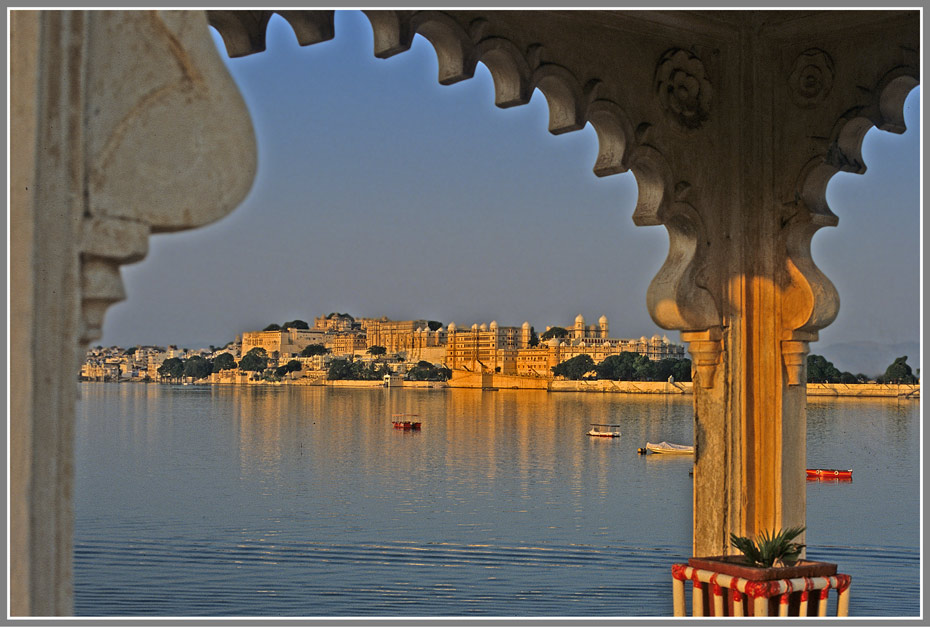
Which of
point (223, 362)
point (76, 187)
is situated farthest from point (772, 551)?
point (223, 362)

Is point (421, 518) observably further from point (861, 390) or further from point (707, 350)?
point (861, 390)

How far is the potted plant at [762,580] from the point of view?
14.2 ft

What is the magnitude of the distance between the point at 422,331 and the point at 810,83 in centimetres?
11957

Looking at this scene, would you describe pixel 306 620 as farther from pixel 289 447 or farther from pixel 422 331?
pixel 422 331

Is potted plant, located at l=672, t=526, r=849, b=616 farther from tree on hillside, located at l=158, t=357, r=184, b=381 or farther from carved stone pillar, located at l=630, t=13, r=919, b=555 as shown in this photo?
tree on hillside, located at l=158, t=357, r=184, b=381

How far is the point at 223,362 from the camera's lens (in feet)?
414

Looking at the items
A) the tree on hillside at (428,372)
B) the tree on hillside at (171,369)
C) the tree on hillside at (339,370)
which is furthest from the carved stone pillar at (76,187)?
the tree on hillside at (171,369)

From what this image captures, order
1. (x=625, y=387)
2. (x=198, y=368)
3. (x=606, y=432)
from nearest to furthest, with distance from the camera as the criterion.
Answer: (x=606, y=432), (x=625, y=387), (x=198, y=368)

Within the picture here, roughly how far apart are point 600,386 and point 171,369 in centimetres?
4870

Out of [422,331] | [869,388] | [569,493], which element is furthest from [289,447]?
[422,331]

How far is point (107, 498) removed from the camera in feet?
108

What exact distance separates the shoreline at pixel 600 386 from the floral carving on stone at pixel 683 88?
7146cm

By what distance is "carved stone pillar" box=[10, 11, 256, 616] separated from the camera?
185 cm

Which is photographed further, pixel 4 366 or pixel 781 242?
pixel 781 242
